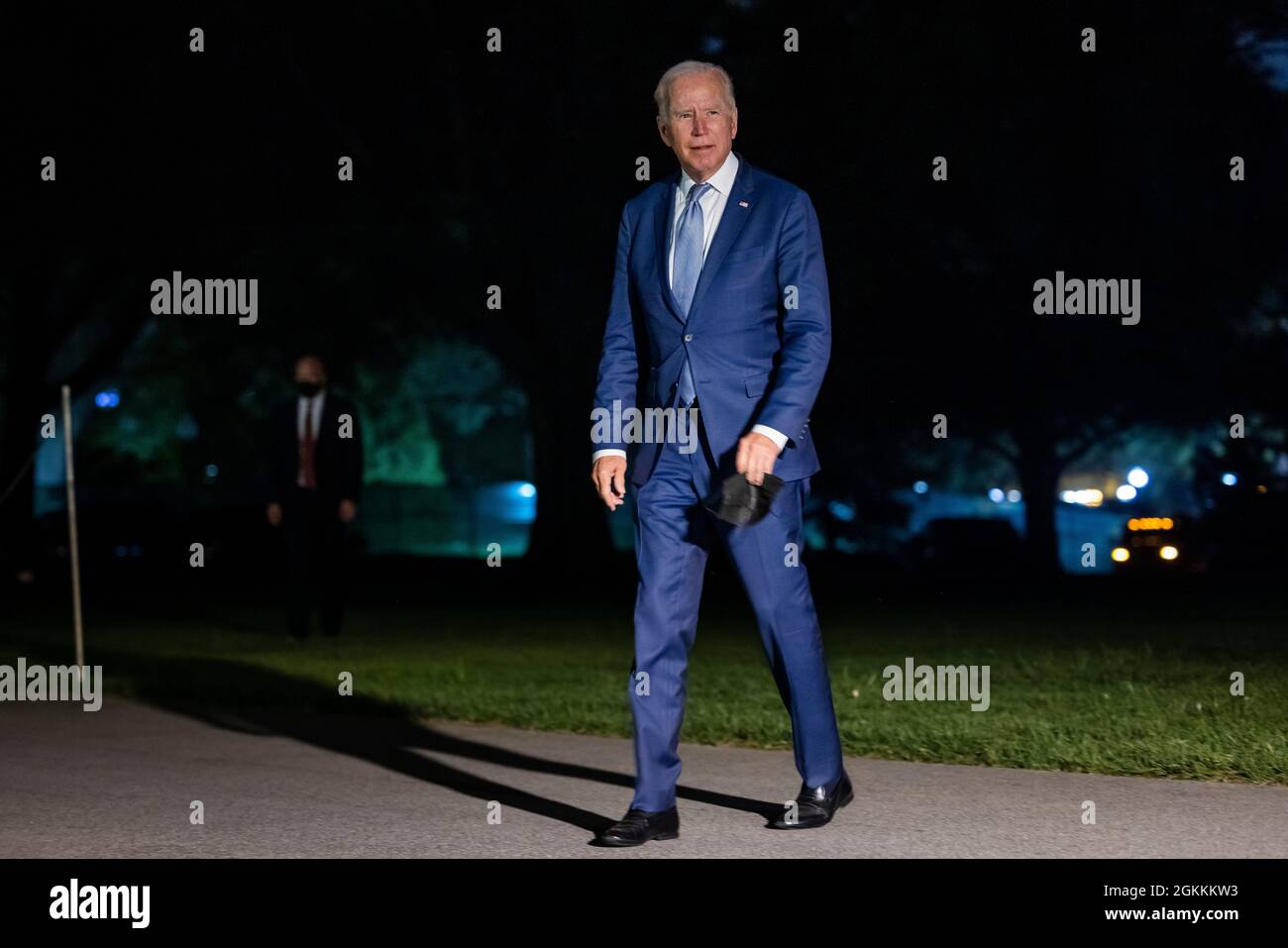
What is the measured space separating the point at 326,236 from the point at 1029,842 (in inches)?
1002

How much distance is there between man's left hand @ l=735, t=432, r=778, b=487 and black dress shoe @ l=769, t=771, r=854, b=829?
1.06 meters

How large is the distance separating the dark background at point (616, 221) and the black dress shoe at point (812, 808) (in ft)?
51.9

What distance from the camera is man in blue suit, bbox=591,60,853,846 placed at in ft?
20.6

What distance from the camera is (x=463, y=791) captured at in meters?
7.50

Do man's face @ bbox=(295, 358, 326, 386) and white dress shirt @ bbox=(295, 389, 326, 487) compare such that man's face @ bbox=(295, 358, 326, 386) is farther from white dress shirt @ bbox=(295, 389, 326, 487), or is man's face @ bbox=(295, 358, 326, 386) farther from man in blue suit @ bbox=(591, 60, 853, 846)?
man in blue suit @ bbox=(591, 60, 853, 846)

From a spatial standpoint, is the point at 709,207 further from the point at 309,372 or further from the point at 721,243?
the point at 309,372

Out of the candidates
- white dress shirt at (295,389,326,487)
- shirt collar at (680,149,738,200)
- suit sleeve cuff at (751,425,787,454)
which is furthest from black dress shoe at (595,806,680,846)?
white dress shirt at (295,389,326,487)

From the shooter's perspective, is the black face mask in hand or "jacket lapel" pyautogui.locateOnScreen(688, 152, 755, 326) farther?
"jacket lapel" pyautogui.locateOnScreen(688, 152, 755, 326)

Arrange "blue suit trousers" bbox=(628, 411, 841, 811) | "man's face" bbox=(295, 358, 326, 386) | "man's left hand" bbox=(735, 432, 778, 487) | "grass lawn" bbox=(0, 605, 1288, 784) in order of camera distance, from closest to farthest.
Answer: "man's left hand" bbox=(735, 432, 778, 487) → "blue suit trousers" bbox=(628, 411, 841, 811) → "grass lawn" bbox=(0, 605, 1288, 784) → "man's face" bbox=(295, 358, 326, 386)

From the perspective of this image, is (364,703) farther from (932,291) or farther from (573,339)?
(932,291)

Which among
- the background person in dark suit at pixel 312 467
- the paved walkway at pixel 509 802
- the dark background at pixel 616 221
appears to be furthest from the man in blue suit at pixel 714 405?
the dark background at pixel 616 221

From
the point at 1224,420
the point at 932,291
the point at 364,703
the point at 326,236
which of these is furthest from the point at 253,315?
the point at 364,703

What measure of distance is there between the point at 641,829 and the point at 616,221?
55.4ft

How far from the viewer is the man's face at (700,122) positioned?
631 centimetres
